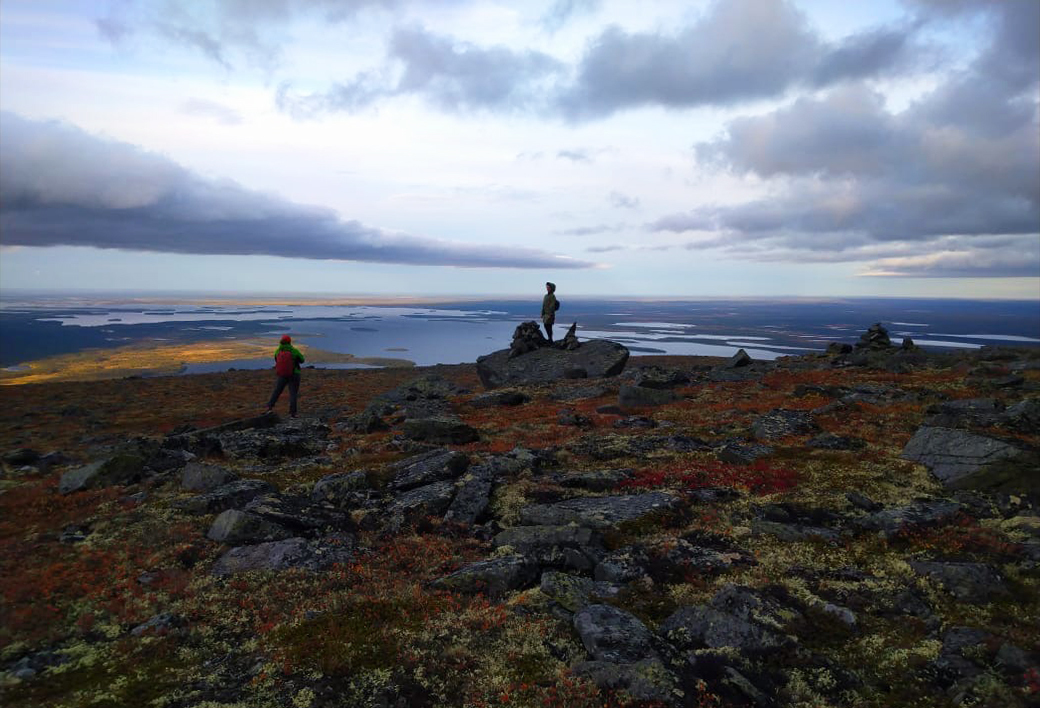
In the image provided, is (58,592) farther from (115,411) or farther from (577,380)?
(115,411)

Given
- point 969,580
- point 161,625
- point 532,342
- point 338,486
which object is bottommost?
point 161,625

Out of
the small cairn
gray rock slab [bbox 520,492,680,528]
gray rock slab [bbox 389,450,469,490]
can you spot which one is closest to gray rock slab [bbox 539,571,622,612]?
gray rock slab [bbox 520,492,680,528]

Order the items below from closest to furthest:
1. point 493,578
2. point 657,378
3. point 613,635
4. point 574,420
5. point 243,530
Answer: point 613,635 → point 493,578 → point 243,530 → point 574,420 → point 657,378

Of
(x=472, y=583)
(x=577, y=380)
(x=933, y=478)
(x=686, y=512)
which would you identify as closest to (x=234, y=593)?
(x=472, y=583)

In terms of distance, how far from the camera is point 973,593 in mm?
9977

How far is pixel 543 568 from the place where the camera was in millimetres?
11586

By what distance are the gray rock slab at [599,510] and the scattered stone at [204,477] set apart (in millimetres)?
10464

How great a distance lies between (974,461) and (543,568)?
46.3 feet

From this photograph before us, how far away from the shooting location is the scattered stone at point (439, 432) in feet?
82.1

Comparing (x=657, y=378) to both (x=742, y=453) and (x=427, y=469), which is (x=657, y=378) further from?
(x=427, y=469)

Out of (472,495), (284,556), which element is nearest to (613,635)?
(284,556)

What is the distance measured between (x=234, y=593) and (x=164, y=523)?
5.54 metres

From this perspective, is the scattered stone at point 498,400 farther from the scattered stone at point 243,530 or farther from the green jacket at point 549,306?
the scattered stone at point 243,530

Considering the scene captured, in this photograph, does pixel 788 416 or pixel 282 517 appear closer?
pixel 282 517
